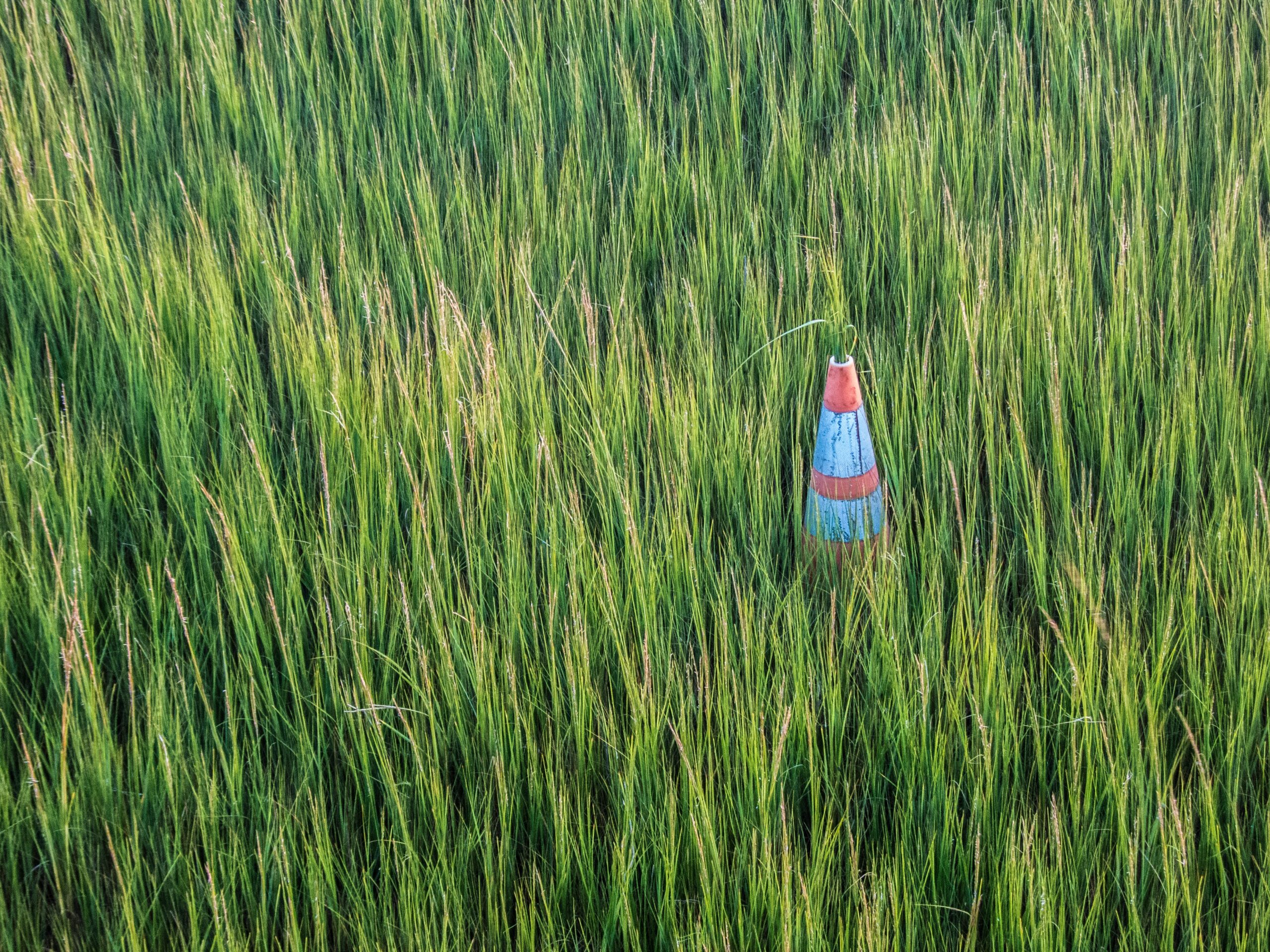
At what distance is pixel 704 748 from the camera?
1.55 metres

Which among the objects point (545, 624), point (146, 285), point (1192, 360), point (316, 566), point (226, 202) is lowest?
point (545, 624)

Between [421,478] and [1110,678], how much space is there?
1216 millimetres

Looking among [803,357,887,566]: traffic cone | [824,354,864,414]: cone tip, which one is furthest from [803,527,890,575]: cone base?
[824,354,864,414]: cone tip

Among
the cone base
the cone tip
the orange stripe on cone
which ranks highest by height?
the cone tip

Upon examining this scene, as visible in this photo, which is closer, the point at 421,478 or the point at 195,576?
the point at 195,576

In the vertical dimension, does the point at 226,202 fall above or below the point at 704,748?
Result: above

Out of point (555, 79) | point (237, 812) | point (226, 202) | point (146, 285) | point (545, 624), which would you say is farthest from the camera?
point (555, 79)

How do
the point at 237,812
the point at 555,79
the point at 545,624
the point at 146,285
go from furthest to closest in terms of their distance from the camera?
1. the point at 555,79
2. the point at 146,285
3. the point at 545,624
4. the point at 237,812

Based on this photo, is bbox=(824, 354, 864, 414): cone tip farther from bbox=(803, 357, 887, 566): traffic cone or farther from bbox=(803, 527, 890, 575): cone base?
bbox=(803, 527, 890, 575): cone base

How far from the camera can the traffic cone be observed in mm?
1782

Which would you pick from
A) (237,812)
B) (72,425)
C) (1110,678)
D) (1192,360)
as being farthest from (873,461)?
(72,425)

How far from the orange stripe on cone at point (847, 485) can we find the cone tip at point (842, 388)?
114 millimetres

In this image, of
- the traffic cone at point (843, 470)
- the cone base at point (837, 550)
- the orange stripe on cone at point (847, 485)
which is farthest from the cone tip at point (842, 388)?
the cone base at point (837, 550)

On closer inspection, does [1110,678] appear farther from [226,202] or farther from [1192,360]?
[226,202]
